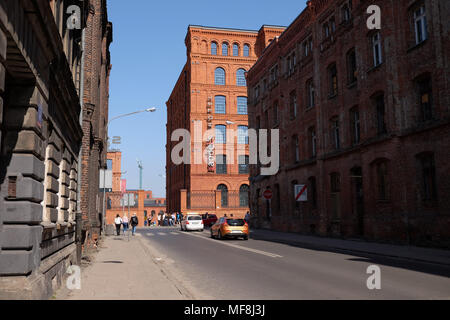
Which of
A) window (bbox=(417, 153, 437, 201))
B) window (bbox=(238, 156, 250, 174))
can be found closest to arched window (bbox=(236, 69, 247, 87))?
window (bbox=(238, 156, 250, 174))

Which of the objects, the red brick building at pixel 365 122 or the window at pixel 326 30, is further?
the window at pixel 326 30

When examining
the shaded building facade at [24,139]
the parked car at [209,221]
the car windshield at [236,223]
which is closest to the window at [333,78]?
the car windshield at [236,223]

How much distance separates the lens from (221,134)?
5859cm

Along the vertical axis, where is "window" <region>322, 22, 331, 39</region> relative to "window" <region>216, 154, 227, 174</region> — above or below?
above

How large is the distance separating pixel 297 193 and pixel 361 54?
8629 millimetres

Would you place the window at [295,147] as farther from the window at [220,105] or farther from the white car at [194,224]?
the window at [220,105]

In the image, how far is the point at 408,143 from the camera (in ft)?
62.0

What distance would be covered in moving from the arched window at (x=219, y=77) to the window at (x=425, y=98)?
42192 millimetres

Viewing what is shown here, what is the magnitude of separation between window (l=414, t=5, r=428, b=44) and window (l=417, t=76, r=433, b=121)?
176 centimetres

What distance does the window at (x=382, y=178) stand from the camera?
2072cm

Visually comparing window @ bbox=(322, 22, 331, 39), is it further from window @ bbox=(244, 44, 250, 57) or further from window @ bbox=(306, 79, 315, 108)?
window @ bbox=(244, 44, 250, 57)

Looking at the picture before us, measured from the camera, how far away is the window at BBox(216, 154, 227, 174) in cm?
5816
